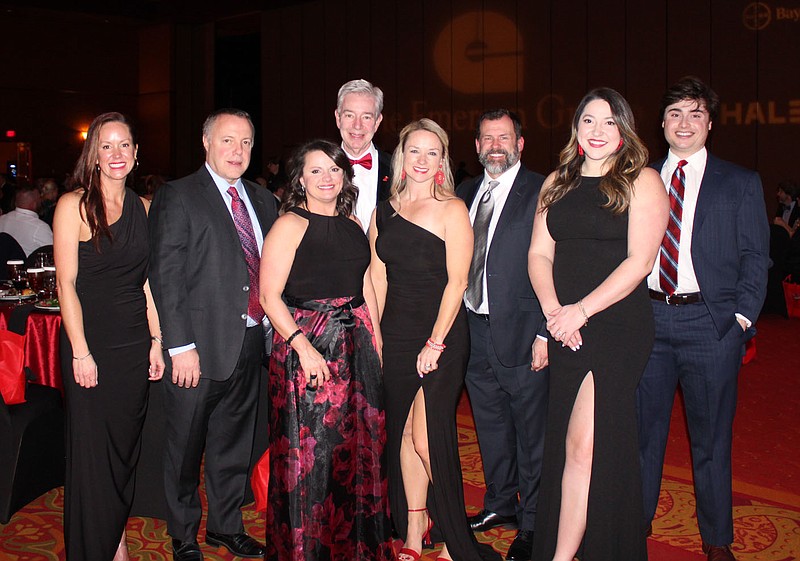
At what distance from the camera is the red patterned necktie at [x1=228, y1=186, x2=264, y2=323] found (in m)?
3.31

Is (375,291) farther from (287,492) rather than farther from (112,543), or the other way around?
(112,543)

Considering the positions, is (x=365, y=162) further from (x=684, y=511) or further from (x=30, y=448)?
(x=684, y=511)

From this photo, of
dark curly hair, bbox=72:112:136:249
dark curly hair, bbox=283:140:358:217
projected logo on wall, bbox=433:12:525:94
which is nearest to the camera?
dark curly hair, bbox=72:112:136:249

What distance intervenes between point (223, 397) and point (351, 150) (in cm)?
131

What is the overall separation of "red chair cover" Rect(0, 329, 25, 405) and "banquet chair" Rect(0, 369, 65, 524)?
2.4 inches

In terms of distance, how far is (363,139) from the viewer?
12.1 feet

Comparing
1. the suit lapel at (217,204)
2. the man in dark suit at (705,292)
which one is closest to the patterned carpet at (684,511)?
the man in dark suit at (705,292)

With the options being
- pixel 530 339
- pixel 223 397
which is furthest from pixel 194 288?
pixel 530 339

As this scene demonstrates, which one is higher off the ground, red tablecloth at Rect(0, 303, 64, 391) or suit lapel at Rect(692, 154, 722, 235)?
suit lapel at Rect(692, 154, 722, 235)

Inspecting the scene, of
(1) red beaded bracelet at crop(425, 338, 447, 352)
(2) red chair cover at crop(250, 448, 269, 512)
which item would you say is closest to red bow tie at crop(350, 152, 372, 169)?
(1) red beaded bracelet at crop(425, 338, 447, 352)

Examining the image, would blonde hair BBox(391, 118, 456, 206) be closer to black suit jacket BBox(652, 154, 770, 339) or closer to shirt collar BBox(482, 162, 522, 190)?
shirt collar BBox(482, 162, 522, 190)

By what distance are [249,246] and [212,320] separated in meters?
0.36

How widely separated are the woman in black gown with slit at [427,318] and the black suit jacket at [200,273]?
2.01 feet

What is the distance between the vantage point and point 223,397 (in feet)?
11.2
